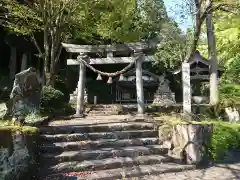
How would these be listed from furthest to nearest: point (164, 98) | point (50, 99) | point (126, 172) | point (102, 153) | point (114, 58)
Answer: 1. point (164, 98)
2. point (50, 99)
3. point (114, 58)
4. point (102, 153)
5. point (126, 172)

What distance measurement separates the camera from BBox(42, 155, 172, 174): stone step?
586 cm

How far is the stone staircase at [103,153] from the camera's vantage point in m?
5.85

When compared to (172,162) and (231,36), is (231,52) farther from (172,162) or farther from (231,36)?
(172,162)

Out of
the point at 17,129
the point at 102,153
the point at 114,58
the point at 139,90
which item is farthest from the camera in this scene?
the point at 114,58

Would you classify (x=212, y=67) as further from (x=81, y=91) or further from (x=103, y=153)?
(x=103, y=153)

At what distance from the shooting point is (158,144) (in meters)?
7.68

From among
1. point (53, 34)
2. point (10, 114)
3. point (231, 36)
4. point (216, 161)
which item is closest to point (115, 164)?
point (216, 161)

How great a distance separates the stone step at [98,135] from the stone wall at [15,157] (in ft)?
4.56

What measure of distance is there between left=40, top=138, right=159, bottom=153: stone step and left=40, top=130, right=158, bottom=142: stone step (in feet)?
0.71

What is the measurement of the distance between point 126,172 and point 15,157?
2.43m

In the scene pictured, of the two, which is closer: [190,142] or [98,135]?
[190,142]

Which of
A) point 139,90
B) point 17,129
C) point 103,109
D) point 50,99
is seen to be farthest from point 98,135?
point 103,109

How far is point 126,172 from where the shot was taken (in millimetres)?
5914

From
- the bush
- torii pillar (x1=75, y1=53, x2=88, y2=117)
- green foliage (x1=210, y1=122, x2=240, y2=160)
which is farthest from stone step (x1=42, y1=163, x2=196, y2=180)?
the bush
